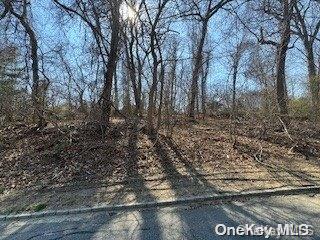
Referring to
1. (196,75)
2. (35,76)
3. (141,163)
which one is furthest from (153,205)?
(35,76)

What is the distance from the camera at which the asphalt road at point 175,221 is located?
6.41 meters

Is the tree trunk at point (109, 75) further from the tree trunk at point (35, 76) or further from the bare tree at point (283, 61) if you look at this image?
the bare tree at point (283, 61)

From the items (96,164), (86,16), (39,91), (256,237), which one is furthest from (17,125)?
(256,237)

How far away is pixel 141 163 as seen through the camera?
10727 mm

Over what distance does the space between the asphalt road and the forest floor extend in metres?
0.70

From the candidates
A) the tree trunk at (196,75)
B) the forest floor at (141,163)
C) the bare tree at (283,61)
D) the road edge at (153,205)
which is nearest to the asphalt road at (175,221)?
the road edge at (153,205)

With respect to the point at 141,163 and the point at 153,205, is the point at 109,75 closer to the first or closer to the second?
the point at 141,163

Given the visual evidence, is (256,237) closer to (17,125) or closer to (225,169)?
(225,169)

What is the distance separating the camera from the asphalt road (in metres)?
6.41

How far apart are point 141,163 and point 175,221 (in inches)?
154

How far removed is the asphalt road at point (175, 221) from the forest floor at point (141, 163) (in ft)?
2.30

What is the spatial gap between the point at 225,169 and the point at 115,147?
347cm

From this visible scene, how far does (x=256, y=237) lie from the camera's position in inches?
231

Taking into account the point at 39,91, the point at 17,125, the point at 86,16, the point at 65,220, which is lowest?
the point at 65,220
